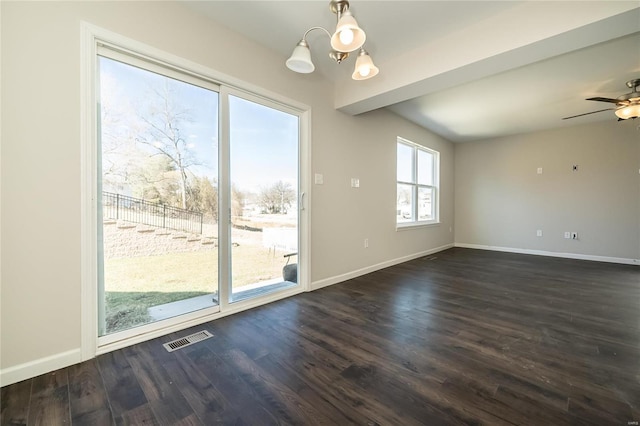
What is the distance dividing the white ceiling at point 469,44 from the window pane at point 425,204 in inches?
87.4

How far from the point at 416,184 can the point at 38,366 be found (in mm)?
5459

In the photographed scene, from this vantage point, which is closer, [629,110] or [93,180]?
[93,180]

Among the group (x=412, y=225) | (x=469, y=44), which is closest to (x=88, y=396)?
(x=469, y=44)

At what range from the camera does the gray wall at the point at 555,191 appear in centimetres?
467

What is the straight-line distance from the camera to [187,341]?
197cm

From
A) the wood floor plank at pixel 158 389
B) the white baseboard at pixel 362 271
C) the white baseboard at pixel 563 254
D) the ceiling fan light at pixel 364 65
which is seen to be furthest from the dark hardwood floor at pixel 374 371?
the white baseboard at pixel 563 254

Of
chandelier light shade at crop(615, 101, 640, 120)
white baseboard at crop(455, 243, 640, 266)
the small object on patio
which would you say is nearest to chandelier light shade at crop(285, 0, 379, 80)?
the small object on patio

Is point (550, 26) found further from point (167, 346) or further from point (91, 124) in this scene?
point (167, 346)

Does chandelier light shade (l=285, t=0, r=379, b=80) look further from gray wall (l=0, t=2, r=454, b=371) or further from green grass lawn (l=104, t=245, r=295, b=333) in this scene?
green grass lawn (l=104, t=245, r=295, b=333)

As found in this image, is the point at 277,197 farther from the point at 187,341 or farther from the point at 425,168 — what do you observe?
the point at 425,168

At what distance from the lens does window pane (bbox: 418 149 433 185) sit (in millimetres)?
5493

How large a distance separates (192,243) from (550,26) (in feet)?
11.0

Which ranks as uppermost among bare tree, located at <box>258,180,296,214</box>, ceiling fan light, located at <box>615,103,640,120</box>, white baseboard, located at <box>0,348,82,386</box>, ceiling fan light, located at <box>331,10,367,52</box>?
ceiling fan light, located at <box>615,103,640,120</box>

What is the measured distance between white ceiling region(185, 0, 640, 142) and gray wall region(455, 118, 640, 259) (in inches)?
72.6
